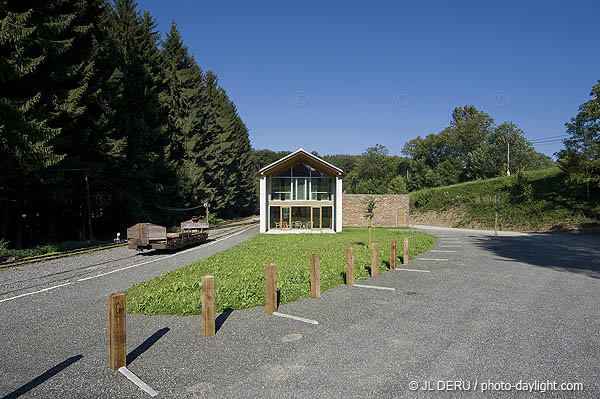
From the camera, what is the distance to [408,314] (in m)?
6.29

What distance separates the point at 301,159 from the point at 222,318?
22.0 m

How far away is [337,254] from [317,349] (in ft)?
29.4

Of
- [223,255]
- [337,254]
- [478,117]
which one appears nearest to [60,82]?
[223,255]

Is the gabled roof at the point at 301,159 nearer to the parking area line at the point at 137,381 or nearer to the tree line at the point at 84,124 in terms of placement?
the tree line at the point at 84,124

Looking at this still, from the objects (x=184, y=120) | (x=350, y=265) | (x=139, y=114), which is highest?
(x=184, y=120)

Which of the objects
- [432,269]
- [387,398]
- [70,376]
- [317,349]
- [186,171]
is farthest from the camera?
[186,171]

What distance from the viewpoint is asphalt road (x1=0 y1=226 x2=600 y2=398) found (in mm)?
3828

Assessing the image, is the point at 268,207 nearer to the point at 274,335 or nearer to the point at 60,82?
the point at 60,82

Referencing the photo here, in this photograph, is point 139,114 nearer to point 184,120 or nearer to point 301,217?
point 184,120

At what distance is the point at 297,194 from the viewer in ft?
91.2

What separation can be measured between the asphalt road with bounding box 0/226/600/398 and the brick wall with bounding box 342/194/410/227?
2922cm

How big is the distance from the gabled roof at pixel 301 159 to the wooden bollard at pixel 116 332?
889 inches

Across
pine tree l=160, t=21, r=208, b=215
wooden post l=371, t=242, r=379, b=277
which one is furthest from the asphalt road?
pine tree l=160, t=21, r=208, b=215

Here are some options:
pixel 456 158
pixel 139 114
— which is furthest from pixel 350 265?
pixel 456 158
